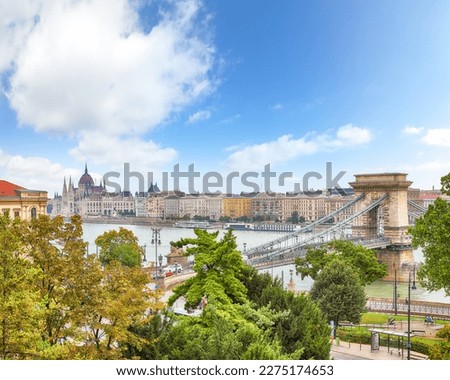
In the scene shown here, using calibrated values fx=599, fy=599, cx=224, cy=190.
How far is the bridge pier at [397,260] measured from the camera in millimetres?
15039

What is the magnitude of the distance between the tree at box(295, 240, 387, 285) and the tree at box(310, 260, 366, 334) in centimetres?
197

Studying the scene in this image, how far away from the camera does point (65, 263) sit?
4.11 metres

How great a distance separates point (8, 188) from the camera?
5.21 metres

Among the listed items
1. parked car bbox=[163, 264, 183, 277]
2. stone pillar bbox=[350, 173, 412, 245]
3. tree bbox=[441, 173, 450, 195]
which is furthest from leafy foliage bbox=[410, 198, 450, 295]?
stone pillar bbox=[350, 173, 412, 245]

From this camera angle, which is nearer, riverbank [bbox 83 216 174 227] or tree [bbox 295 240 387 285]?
riverbank [bbox 83 216 174 227]

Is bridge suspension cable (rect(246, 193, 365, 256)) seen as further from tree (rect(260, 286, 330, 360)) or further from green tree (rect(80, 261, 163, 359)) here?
green tree (rect(80, 261, 163, 359))

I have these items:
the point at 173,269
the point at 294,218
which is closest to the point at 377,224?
the point at 294,218

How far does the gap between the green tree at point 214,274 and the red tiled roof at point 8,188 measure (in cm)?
155

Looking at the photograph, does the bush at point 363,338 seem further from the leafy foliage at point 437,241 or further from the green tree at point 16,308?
the green tree at point 16,308

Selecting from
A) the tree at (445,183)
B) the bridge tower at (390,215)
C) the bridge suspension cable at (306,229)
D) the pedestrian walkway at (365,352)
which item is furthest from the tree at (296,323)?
the bridge tower at (390,215)

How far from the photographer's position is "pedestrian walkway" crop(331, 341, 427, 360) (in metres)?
6.74

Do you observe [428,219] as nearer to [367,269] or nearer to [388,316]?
[388,316]
